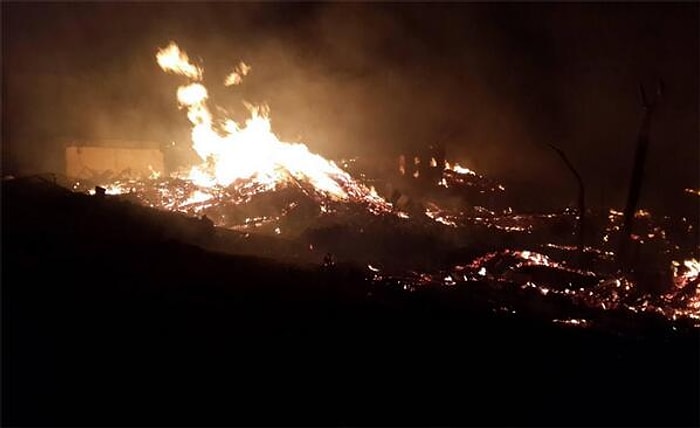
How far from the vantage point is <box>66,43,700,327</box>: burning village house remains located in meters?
15.2

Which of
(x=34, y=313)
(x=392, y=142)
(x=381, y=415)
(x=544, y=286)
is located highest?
(x=392, y=142)

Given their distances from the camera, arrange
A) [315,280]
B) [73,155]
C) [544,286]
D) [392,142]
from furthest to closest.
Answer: [392,142], [73,155], [544,286], [315,280]

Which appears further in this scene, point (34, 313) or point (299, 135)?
point (299, 135)

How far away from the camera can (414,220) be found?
2169 centimetres

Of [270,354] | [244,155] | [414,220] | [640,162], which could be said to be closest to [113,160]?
[244,155]

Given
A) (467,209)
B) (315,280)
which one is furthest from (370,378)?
(467,209)

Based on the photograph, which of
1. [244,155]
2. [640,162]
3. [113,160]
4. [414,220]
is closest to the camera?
[640,162]

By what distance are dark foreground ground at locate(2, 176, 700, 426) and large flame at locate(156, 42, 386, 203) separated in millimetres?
13894

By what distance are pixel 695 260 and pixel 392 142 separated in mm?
17373

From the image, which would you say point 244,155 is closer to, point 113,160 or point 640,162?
point 113,160

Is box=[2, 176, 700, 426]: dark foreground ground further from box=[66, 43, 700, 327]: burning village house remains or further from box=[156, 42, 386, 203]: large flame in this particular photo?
box=[156, 42, 386, 203]: large flame

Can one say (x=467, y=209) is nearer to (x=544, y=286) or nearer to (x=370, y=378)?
(x=544, y=286)

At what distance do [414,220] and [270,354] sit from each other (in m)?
14.6

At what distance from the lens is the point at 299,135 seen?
32.7 metres
